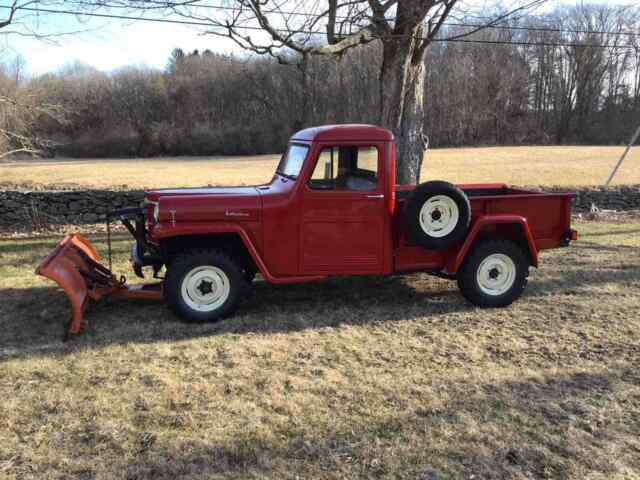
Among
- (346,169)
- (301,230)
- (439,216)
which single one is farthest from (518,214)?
(301,230)

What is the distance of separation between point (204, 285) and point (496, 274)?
10.5ft

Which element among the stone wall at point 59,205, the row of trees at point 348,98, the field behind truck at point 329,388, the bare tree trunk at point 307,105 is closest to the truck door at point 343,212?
the field behind truck at point 329,388

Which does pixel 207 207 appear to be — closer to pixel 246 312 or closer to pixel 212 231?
pixel 212 231

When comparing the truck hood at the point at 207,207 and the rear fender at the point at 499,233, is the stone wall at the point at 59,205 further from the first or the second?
the rear fender at the point at 499,233

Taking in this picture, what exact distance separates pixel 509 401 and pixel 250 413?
5.96ft

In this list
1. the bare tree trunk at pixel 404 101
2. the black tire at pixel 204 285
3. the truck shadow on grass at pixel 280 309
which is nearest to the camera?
the truck shadow on grass at pixel 280 309

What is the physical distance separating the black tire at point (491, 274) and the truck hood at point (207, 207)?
2.36 metres

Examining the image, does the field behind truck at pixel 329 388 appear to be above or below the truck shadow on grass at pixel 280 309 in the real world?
below

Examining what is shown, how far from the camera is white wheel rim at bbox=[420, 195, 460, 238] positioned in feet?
18.0

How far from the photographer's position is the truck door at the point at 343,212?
544 cm

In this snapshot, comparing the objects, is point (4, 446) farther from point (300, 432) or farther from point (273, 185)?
point (273, 185)

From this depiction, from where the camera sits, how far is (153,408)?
147 inches

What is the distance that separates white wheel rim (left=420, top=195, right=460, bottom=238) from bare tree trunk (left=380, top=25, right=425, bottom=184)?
16.7ft

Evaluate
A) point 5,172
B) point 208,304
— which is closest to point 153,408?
point 208,304
